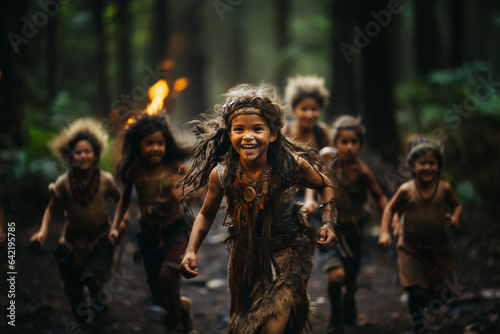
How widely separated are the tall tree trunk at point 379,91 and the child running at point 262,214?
20.7ft

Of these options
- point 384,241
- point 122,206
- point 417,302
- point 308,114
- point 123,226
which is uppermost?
point 308,114

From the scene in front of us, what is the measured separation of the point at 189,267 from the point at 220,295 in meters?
3.62

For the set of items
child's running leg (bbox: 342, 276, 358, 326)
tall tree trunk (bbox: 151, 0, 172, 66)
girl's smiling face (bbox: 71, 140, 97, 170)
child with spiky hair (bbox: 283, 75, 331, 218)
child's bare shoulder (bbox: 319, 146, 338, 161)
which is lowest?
child's running leg (bbox: 342, 276, 358, 326)

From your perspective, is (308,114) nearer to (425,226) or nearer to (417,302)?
(425,226)

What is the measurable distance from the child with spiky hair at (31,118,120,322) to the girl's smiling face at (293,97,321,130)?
269 centimetres

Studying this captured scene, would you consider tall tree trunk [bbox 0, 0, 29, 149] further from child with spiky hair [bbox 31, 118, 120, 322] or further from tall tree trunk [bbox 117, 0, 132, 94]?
tall tree trunk [bbox 117, 0, 132, 94]

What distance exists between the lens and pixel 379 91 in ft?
31.7

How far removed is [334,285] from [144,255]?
2185 millimetres

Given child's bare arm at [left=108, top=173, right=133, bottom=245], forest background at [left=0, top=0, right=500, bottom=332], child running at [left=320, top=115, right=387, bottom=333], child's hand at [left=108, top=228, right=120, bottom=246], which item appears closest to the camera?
child's hand at [left=108, top=228, right=120, bottom=246]

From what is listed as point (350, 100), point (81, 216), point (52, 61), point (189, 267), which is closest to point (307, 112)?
point (81, 216)

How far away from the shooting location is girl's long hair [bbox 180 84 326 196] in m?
3.71

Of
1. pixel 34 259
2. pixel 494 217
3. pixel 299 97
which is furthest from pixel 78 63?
pixel 494 217

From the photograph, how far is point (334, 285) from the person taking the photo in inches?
198
